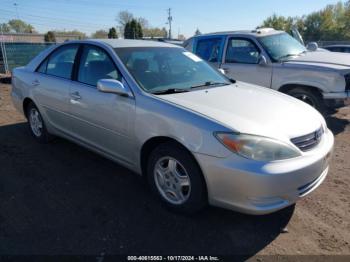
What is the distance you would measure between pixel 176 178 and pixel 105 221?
77 cm

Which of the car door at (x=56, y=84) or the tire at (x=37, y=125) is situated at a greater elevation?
the car door at (x=56, y=84)

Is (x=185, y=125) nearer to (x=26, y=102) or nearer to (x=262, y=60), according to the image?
(x=26, y=102)

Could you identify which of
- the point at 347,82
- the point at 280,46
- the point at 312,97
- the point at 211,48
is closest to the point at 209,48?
the point at 211,48

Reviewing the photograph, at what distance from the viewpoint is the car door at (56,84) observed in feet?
13.4

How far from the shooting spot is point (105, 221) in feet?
9.61

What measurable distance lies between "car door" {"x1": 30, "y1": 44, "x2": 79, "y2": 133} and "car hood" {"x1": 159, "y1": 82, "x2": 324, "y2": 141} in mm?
1696

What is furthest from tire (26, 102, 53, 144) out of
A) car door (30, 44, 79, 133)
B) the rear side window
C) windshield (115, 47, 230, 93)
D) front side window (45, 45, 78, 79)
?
the rear side window

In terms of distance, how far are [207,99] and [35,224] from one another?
1.98 m

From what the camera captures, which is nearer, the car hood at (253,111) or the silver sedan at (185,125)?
the silver sedan at (185,125)

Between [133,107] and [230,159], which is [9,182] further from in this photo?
[230,159]

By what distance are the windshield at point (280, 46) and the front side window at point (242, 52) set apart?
0.23 meters

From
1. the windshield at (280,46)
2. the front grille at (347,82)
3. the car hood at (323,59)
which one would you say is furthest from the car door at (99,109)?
the front grille at (347,82)

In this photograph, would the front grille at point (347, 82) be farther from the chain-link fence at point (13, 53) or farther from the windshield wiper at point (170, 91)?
the chain-link fence at point (13, 53)

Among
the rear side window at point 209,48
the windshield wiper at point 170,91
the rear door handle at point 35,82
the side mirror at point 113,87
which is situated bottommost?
the rear door handle at point 35,82
